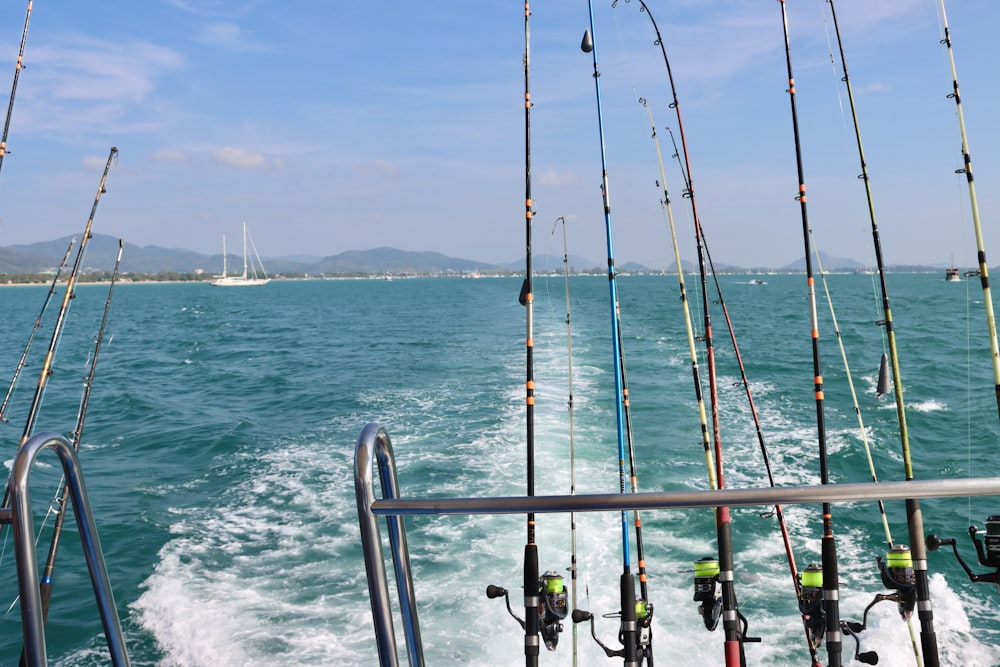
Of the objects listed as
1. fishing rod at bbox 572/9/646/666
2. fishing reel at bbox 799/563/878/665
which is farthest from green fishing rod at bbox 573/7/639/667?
fishing reel at bbox 799/563/878/665

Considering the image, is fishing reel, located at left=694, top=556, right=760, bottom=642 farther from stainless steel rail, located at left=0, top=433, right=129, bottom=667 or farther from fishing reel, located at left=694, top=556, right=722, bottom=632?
stainless steel rail, located at left=0, top=433, right=129, bottom=667

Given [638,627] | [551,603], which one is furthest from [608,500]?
[638,627]

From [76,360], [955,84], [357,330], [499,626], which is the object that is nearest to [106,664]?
[499,626]

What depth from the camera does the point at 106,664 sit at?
6.78m

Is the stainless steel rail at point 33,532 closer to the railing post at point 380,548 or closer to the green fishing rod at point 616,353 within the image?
the railing post at point 380,548

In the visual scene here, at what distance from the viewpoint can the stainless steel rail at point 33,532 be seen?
160 cm

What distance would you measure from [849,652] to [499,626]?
299 cm

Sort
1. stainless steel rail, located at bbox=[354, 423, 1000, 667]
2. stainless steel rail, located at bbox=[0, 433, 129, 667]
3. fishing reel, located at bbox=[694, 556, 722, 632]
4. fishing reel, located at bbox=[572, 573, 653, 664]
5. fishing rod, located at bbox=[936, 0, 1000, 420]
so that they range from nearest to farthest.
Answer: stainless steel rail, located at bbox=[354, 423, 1000, 667], stainless steel rail, located at bbox=[0, 433, 129, 667], fishing reel, located at bbox=[572, 573, 653, 664], fishing reel, located at bbox=[694, 556, 722, 632], fishing rod, located at bbox=[936, 0, 1000, 420]

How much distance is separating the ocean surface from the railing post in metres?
5.14

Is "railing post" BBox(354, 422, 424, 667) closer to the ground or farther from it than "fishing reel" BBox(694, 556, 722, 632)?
farther from it

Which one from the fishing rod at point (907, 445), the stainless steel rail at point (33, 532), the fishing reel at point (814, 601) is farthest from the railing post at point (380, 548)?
the fishing reel at point (814, 601)

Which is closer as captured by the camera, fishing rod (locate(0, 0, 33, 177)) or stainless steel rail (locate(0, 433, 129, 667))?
stainless steel rail (locate(0, 433, 129, 667))

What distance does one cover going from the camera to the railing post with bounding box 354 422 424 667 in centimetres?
152

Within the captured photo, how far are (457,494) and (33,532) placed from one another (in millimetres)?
8900
